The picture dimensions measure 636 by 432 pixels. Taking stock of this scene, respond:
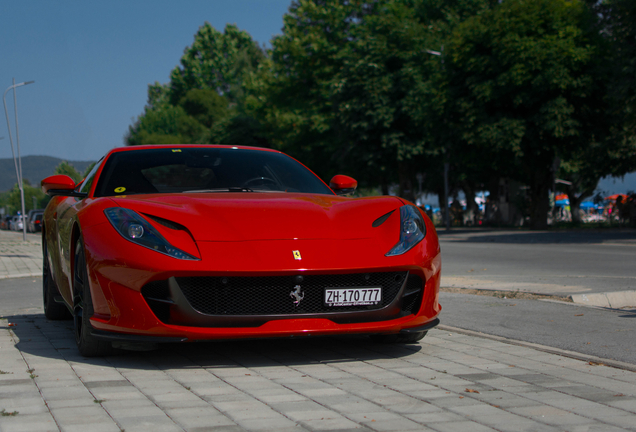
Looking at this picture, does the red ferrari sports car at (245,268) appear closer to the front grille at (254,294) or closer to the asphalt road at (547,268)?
the front grille at (254,294)

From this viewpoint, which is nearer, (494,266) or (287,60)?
(494,266)

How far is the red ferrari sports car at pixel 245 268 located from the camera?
4.01 metres

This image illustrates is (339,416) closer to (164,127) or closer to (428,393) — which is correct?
(428,393)

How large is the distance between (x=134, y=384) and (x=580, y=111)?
28175 mm

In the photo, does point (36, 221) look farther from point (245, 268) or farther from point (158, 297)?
point (245, 268)

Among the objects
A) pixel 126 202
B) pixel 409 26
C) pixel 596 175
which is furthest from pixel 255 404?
pixel 596 175

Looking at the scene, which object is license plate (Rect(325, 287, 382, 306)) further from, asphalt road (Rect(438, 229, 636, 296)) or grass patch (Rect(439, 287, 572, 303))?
asphalt road (Rect(438, 229, 636, 296))

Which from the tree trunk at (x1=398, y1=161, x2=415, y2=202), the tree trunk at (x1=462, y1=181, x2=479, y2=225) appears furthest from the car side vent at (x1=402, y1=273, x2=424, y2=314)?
the tree trunk at (x1=462, y1=181, x2=479, y2=225)

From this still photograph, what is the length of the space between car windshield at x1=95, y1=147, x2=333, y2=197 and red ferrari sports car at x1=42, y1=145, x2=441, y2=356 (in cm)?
33

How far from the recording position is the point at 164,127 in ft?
268

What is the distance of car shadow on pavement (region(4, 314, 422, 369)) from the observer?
14.2 ft

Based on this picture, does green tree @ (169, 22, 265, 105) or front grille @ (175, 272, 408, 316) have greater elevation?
green tree @ (169, 22, 265, 105)

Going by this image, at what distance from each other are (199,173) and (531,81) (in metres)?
25.1

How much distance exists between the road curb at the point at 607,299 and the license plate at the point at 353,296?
387 cm
